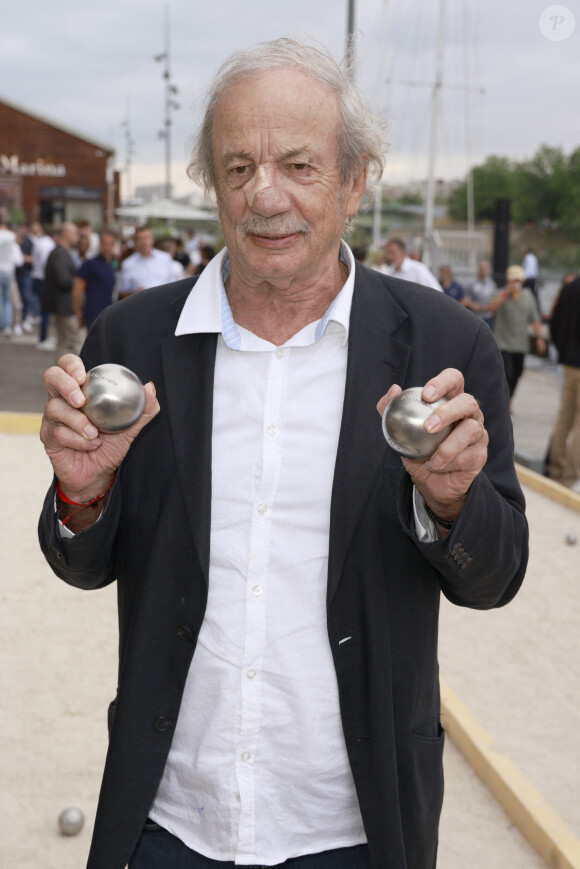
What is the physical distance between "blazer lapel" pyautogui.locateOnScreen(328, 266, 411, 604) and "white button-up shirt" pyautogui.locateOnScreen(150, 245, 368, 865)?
0.07 meters

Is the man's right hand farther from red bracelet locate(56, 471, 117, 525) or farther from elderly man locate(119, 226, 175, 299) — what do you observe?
elderly man locate(119, 226, 175, 299)

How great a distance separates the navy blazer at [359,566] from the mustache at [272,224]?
0.72ft

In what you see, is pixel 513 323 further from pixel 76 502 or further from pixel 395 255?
pixel 76 502

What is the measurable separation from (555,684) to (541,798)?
4.48 ft

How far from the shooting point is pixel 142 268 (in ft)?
38.3

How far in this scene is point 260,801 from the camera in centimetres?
199

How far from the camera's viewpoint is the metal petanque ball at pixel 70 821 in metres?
3.68

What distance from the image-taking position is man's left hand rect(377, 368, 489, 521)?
172 centimetres

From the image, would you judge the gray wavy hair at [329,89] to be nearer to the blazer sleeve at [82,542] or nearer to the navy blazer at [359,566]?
the navy blazer at [359,566]

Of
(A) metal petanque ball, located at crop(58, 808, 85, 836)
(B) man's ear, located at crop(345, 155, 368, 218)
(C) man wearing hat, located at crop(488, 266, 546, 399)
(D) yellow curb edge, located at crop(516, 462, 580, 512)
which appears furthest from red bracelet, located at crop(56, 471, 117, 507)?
(C) man wearing hat, located at crop(488, 266, 546, 399)

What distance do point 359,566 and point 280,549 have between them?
0.17 m

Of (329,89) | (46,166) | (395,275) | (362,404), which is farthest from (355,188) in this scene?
(46,166)

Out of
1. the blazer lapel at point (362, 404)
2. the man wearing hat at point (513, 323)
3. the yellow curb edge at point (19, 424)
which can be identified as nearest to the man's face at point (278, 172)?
the blazer lapel at point (362, 404)

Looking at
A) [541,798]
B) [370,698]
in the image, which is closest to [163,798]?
[370,698]
